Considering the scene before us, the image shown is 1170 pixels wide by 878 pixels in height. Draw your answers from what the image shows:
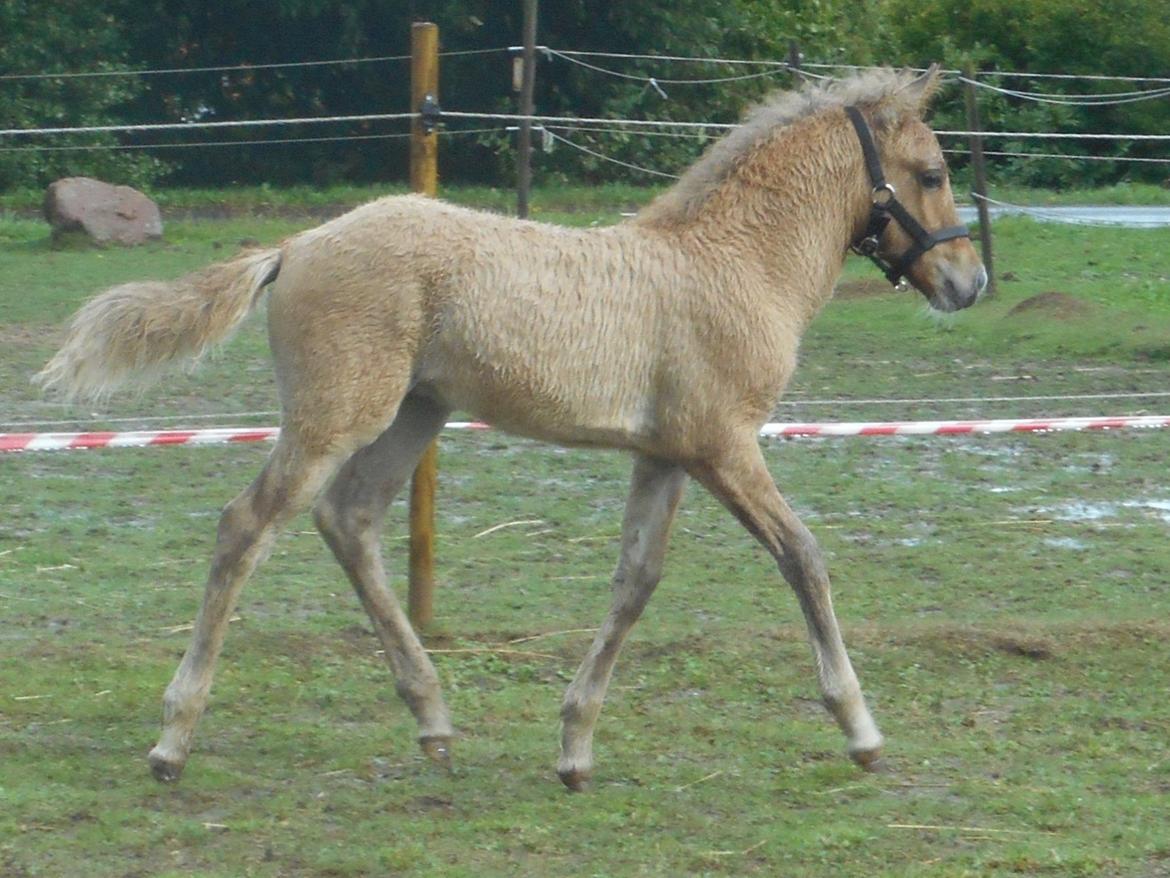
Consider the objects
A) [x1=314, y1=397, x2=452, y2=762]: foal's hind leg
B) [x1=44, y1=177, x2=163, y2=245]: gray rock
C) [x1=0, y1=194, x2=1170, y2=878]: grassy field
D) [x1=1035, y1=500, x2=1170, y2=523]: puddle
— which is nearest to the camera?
[x1=0, y1=194, x2=1170, y2=878]: grassy field

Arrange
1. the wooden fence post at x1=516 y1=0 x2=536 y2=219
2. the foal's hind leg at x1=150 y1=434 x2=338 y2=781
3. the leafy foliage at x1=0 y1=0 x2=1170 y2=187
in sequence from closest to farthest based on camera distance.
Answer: the foal's hind leg at x1=150 y1=434 x2=338 y2=781
the wooden fence post at x1=516 y1=0 x2=536 y2=219
the leafy foliage at x1=0 y1=0 x2=1170 y2=187

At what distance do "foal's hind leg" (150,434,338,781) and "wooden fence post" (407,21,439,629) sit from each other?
1.38 meters

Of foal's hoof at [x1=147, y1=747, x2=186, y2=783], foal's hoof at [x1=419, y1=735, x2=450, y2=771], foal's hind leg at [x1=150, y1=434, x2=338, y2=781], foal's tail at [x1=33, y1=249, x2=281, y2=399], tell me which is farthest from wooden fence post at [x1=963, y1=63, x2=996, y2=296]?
foal's hoof at [x1=147, y1=747, x2=186, y2=783]

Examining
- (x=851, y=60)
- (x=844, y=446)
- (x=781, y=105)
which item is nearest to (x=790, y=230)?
(x=781, y=105)

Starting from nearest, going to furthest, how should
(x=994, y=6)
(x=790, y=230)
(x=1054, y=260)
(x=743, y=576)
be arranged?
(x=790, y=230) → (x=743, y=576) → (x=1054, y=260) → (x=994, y=6)

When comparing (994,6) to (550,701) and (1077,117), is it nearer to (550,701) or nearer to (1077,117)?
(1077,117)

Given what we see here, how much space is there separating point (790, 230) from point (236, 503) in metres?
1.84

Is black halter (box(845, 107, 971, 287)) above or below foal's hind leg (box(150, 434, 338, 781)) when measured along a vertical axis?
above

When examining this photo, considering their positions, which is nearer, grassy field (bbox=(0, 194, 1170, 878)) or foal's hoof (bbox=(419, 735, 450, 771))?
grassy field (bbox=(0, 194, 1170, 878))

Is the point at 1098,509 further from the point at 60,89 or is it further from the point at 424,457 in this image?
the point at 60,89

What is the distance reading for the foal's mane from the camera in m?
5.55

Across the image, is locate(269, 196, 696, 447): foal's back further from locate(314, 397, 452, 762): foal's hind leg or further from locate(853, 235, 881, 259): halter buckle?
locate(853, 235, 881, 259): halter buckle

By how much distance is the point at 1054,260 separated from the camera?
65.4 feet

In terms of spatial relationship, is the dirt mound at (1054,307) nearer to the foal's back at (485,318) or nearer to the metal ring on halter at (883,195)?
the metal ring on halter at (883,195)
